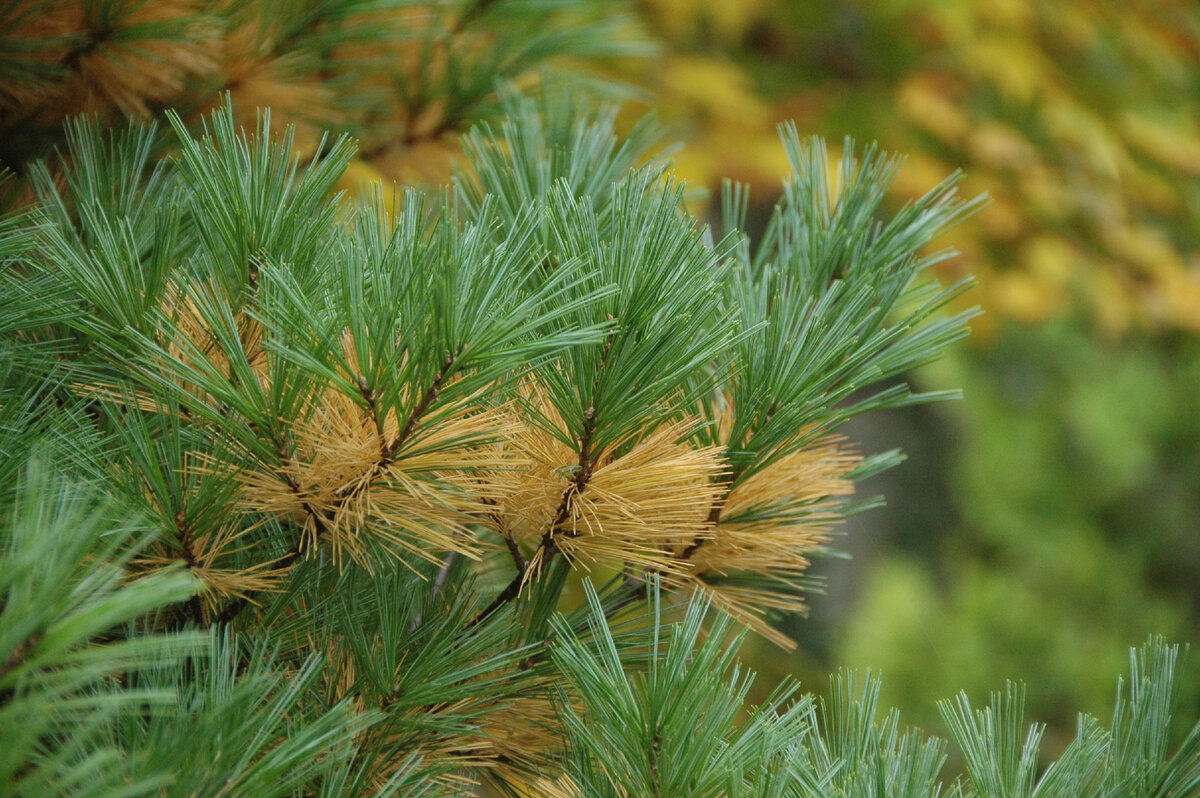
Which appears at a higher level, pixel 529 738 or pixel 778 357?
pixel 778 357

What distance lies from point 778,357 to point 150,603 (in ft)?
1.10

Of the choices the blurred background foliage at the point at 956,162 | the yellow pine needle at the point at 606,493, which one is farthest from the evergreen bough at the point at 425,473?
the blurred background foliage at the point at 956,162

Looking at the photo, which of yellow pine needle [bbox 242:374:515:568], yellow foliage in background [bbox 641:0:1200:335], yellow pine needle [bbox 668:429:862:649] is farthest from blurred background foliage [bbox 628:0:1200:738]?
yellow pine needle [bbox 242:374:515:568]

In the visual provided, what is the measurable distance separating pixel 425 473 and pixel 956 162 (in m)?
1.72

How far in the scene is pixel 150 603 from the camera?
32 centimetres

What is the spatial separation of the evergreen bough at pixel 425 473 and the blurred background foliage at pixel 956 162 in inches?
6.5

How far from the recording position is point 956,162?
6.20 feet

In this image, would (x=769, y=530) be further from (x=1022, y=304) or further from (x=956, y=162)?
(x=956, y=162)

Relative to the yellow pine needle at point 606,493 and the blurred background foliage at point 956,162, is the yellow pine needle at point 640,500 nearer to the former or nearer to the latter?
the yellow pine needle at point 606,493

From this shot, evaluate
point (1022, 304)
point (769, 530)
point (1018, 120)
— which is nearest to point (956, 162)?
point (1018, 120)

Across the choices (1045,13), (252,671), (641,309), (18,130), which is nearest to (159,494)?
(252,671)

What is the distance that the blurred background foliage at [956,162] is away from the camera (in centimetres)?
70

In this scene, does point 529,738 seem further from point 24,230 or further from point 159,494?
point 24,230

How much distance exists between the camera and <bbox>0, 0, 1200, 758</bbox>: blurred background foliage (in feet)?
2.31
